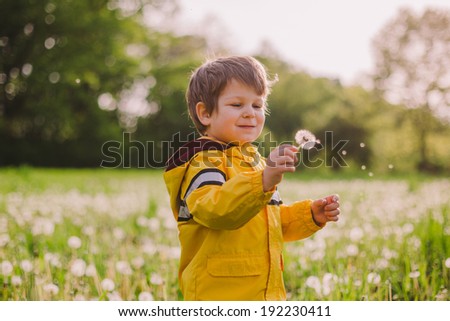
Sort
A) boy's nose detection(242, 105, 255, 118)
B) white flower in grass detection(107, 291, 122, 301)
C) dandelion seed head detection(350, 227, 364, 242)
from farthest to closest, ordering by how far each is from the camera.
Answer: dandelion seed head detection(350, 227, 364, 242), white flower in grass detection(107, 291, 122, 301), boy's nose detection(242, 105, 255, 118)

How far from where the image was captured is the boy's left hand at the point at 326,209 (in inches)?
93.4

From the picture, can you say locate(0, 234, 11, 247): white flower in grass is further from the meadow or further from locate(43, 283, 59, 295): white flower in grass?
locate(43, 283, 59, 295): white flower in grass

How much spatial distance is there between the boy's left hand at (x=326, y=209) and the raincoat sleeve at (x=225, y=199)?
0.53 meters

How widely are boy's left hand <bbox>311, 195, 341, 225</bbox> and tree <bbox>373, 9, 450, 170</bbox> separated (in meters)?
12.3

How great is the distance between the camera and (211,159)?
2.18 metres

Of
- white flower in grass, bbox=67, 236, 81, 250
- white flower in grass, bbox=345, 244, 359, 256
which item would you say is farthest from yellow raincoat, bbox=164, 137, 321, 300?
white flower in grass, bbox=67, 236, 81, 250

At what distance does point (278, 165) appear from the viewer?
1863mm

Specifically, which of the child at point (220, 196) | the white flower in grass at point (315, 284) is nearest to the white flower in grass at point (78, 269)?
the child at point (220, 196)

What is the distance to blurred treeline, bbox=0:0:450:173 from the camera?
63.5 ft

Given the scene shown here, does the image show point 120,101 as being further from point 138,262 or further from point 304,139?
point 304,139

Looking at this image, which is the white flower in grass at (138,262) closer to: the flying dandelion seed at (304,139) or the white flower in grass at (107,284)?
the white flower in grass at (107,284)

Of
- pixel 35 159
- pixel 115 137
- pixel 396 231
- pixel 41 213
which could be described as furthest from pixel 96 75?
pixel 396 231

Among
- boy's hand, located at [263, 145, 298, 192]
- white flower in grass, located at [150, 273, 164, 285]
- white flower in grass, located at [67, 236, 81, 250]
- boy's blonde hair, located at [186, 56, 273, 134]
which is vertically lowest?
white flower in grass, located at [150, 273, 164, 285]
